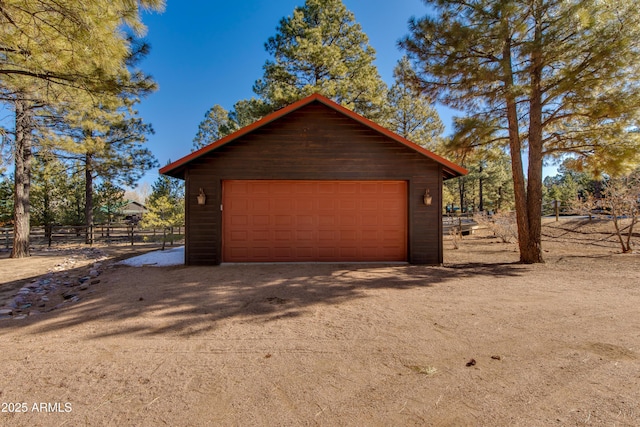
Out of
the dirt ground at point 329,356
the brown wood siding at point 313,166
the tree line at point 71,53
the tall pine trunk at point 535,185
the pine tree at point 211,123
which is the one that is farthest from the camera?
the pine tree at point 211,123

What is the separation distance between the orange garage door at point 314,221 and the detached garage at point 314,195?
1.0 inches

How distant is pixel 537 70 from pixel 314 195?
6157 millimetres

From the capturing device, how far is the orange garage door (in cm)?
783

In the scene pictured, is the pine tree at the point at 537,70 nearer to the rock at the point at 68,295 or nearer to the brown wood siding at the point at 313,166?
the brown wood siding at the point at 313,166

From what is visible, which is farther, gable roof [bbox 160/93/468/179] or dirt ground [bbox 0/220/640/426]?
gable roof [bbox 160/93/468/179]

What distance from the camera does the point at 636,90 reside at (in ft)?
21.0

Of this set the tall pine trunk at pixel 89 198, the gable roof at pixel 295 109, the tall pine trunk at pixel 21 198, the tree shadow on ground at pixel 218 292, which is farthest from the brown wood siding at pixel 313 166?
the tall pine trunk at pixel 89 198

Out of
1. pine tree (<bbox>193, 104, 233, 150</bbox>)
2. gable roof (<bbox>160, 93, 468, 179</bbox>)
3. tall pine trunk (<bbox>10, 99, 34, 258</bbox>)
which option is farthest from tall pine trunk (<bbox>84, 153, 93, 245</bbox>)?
gable roof (<bbox>160, 93, 468, 179</bbox>)

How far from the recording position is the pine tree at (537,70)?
6.28 metres

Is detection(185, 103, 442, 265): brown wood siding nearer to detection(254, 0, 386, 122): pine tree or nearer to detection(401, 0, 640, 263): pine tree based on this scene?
detection(401, 0, 640, 263): pine tree

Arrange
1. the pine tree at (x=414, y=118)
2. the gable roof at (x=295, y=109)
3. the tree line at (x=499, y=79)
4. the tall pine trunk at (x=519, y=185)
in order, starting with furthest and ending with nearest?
the pine tree at (x=414, y=118) < the tall pine trunk at (x=519, y=185) < the gable roof at (x=295, y=109) < the tree line at (x=499, y=79)

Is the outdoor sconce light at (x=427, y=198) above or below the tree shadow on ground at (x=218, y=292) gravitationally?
above

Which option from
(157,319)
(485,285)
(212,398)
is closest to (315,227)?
(485,285)

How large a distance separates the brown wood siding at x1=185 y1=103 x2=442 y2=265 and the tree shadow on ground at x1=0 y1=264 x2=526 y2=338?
751 millimetres
